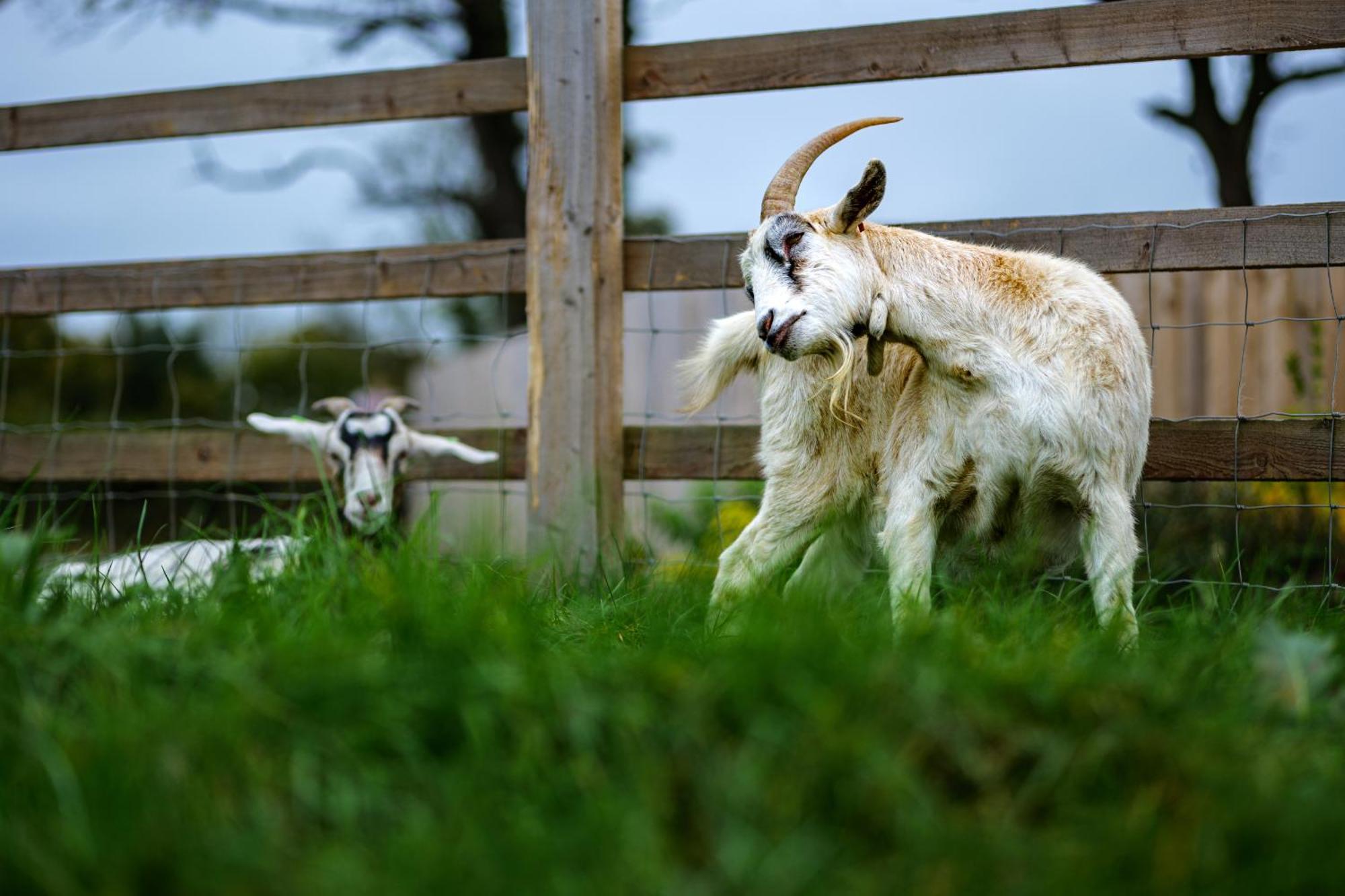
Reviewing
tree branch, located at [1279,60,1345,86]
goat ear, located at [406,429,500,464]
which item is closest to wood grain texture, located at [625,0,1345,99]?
goat ear, located at [406,429,500,464]

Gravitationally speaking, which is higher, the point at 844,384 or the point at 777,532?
the point at 844,384

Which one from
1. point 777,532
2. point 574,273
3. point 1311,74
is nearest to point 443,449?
point 574,273

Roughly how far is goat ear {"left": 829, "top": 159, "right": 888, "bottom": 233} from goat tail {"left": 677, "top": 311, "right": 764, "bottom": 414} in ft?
2.03

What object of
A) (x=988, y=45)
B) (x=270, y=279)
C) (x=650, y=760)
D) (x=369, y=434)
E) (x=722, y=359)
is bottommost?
(x=650, y=760)

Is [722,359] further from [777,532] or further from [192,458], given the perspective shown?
[192,458]

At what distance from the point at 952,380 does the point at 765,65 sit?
1535mm

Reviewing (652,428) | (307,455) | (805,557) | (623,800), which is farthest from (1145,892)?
(307,455)

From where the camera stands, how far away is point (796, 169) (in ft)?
11.2

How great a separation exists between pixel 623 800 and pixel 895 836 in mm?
388

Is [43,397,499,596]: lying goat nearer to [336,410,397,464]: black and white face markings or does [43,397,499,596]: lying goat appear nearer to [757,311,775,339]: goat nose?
[336,410,397,464]: black and white face markings

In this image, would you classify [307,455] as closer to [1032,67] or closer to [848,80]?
[848,80]

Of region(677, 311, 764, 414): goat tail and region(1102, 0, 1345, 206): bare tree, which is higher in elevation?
region(1102, 0, 1345, 206): bare tree

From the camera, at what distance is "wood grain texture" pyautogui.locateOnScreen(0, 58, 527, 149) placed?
4.59 meters

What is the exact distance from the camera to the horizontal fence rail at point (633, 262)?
373cm
